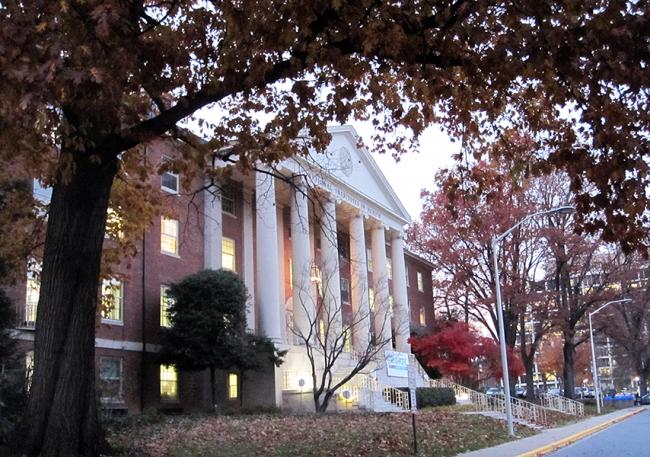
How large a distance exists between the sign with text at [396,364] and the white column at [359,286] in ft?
4.70

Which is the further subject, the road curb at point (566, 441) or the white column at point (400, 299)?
the white column at point (400, 299)

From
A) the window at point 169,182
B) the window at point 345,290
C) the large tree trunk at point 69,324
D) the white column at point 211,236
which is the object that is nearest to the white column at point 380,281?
the window at point 345,290

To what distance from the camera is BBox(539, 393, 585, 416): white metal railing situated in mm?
42209

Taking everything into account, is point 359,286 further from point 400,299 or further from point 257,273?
point 400,299

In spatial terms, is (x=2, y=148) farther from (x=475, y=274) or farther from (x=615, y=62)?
(x=475, y=274)

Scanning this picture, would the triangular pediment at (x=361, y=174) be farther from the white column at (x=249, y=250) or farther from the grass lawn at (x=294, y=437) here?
the grass lawn at (x=294, y=437)

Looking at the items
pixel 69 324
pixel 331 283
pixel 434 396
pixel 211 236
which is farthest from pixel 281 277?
pixel 69 324

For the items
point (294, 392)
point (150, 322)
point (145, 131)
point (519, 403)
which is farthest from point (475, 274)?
point (145, 131)

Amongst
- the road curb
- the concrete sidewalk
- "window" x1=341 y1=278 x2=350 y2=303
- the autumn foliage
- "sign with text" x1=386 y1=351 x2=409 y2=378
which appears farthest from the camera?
"window" x1=341 y1=278 x2=350 y2=303

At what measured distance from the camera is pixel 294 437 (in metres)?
16.2

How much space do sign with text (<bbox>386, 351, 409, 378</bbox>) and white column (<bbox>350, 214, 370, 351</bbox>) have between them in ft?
4.70

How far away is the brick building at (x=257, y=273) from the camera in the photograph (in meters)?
25.3

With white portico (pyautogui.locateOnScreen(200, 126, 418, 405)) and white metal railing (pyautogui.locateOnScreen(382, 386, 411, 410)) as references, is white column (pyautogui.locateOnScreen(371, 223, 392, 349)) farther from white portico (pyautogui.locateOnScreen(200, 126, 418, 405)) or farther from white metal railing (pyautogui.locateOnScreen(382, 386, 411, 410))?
white metal railing (pyautogui.locateOnScreen(382, 386, 411, 410))

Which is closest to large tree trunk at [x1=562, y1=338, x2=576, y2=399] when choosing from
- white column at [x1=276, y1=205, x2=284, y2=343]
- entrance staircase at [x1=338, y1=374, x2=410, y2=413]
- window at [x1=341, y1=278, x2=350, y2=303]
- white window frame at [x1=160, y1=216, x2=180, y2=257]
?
window at [x1=341, y1=278, x2=350, y2=303]
